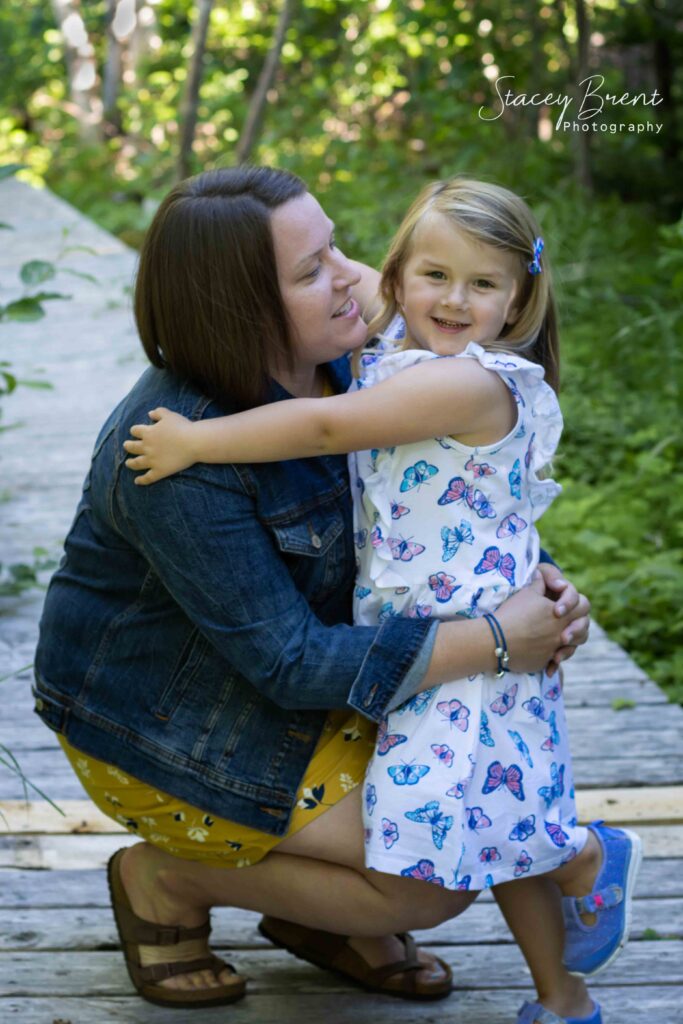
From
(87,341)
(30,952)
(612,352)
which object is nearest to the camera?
(30,952)

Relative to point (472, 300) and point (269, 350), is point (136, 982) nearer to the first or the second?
point (269, 350)

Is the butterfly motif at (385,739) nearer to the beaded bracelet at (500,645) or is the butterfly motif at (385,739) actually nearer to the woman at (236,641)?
the woman at (236,641)

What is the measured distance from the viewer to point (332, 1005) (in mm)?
2117

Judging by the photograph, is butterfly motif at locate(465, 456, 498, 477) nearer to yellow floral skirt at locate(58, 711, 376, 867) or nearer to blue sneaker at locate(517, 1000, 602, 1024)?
yellow floral skirt at locate(58, 711, 376, 867)

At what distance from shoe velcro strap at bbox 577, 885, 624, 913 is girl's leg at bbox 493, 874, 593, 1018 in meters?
0.05

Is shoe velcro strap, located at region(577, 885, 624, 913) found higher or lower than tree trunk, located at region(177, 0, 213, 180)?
lower

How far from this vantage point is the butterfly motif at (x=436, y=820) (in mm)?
1865

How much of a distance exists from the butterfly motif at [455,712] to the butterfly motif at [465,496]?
273mm

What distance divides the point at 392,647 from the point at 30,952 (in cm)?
87

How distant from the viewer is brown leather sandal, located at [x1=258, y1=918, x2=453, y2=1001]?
7.01ft

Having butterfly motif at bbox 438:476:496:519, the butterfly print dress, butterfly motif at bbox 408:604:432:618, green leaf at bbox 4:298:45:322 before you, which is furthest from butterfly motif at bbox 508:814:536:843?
green leaf at bbox 4:298:45:322

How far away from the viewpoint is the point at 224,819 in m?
1.96

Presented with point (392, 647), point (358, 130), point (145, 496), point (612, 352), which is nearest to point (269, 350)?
point (145, 496)

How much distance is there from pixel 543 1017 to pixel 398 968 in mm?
267
